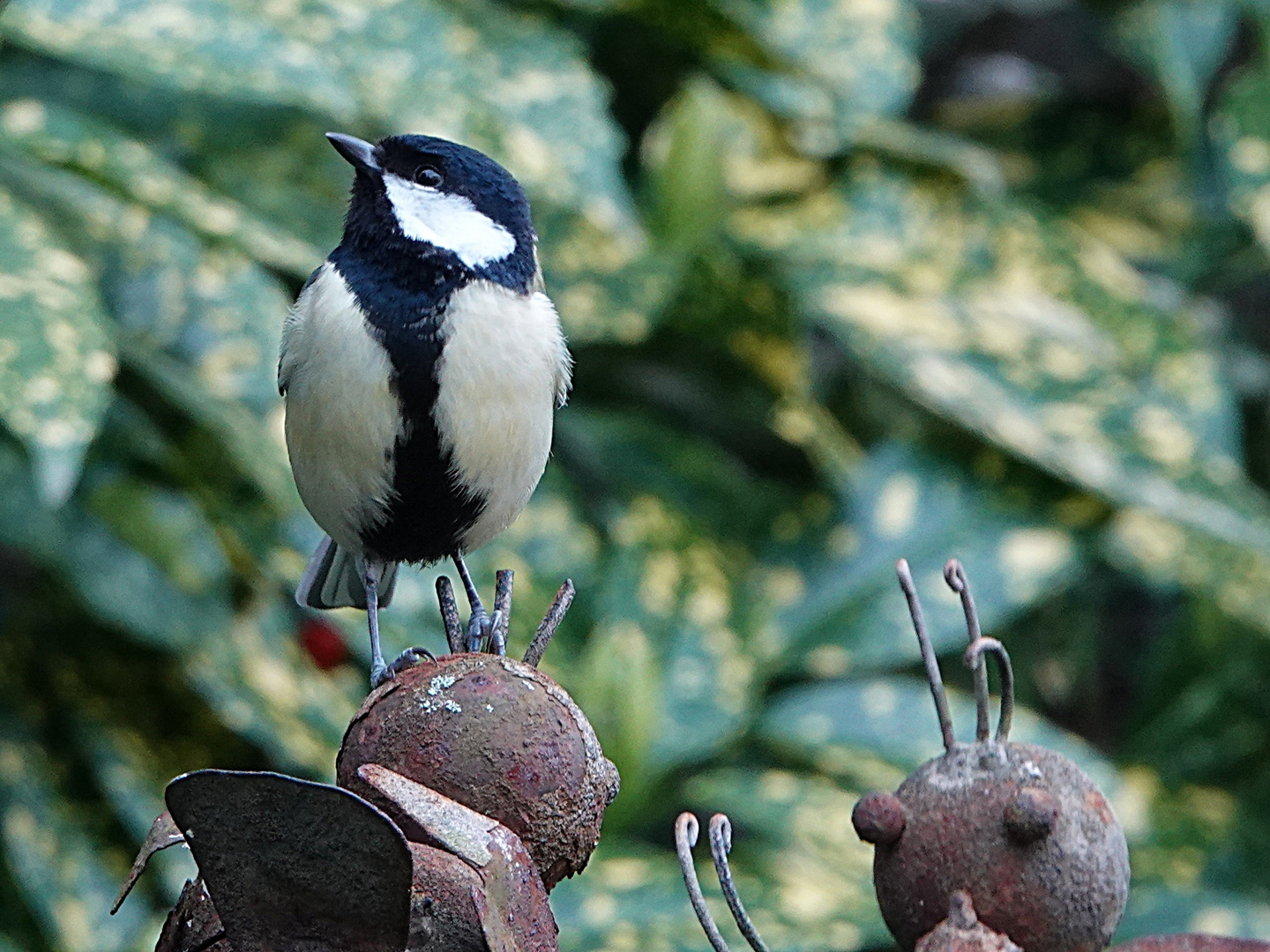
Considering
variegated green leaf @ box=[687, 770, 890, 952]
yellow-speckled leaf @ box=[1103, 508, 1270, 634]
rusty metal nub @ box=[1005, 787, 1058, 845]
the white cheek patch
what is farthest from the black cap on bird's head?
yellow-speckled leaf @ box=[1103, 508, 1270, 634]

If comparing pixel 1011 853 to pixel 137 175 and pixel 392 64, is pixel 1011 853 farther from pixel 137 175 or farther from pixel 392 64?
pixel 392 64

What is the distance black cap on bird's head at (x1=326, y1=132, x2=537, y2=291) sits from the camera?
0.77 meters

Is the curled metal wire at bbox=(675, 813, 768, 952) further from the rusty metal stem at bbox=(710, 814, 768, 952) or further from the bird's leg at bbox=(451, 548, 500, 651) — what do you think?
the bird's leg at bbox=(451, 548, 500, 651)

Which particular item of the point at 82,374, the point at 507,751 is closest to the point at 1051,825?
the point at 507,751

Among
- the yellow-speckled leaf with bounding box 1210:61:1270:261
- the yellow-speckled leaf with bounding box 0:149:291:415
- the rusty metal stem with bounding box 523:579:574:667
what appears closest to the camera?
the rusty metal stem with bounding box 523:579:574:667

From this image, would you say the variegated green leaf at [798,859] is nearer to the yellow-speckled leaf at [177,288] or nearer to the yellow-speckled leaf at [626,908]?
the yellow-speckled leaf at [626,908]

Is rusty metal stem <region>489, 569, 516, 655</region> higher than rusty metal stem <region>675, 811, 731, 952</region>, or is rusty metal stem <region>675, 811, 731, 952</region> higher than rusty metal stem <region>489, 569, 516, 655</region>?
rusty metal stem <region>489, 569, 516, 655</region>

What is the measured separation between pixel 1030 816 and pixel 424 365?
1.19ft

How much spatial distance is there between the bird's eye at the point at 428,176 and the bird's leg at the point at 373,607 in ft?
0.68

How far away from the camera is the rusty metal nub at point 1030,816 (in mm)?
525

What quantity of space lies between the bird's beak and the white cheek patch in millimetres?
47

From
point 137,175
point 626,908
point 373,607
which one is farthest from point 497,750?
point 137,175

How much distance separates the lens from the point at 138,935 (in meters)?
1.31

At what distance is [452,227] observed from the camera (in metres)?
0.77
